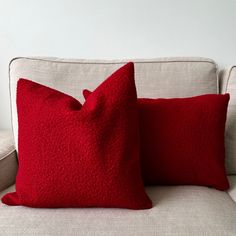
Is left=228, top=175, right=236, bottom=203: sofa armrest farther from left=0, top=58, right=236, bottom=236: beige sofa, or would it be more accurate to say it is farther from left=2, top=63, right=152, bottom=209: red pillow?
left=2, top=63, right=152, bottom=209: red pillow

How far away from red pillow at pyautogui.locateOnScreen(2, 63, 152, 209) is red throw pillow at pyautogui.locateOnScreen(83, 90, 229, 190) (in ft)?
0.54

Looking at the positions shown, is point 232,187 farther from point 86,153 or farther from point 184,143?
point 86,153

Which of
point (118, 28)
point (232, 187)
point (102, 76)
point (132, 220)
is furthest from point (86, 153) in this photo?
point (118, 28)

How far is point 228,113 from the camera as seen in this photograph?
139 cm

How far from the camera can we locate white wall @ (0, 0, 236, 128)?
1607 mm

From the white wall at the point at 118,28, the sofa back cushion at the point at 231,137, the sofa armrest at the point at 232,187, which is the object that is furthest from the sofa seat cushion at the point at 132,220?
the white wall at the point at 118,28

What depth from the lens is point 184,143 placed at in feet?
3.98

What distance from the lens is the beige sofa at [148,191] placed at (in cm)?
94

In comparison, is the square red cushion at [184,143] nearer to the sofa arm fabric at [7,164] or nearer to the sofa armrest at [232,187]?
the sofa armrest at [232,187]

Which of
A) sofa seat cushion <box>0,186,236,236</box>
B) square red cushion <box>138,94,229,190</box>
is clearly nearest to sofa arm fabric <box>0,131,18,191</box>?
sofa seat cushion <box>0,186,236,236</box>

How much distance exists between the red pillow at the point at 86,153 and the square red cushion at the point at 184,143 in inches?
6.5

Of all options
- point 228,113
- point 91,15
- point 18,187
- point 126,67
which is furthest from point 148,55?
point 18,187

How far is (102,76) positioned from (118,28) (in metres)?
0.34

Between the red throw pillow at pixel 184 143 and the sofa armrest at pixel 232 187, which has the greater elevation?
the red throw pillow at pixel 184 143
